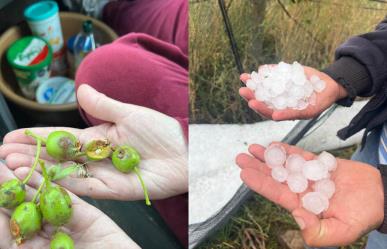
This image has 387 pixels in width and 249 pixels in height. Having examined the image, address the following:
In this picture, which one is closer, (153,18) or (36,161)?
(36,161)

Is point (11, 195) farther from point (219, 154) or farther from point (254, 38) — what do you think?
point (254, 38)

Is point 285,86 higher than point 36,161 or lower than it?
higher

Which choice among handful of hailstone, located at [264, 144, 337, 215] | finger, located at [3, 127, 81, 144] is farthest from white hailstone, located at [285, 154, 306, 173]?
finger, located at [3, 127, 81, 144]

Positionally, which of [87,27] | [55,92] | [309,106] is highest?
[309,106]

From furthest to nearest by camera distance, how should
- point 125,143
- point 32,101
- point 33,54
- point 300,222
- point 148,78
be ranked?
point 33,54, point 32,101, point 148,78, point 125,143, point 300,222

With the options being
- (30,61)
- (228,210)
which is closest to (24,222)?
(228,210)

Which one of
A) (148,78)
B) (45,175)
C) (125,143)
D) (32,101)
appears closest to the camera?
(45,175)

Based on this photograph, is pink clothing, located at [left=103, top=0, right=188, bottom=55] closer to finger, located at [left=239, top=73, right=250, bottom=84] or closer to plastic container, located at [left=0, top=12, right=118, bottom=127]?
plastic container, located at [left=0, top=12, right=118, bottom=127]
